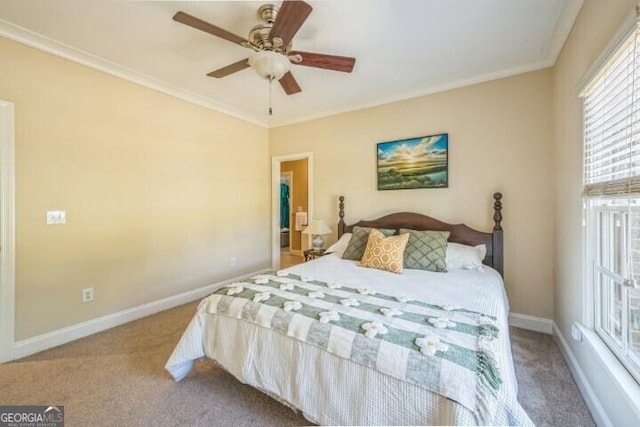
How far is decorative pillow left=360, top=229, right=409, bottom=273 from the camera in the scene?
243 cm

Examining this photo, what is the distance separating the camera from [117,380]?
1885 mm

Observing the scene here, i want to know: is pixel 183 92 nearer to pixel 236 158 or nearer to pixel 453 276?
pixel 236 158

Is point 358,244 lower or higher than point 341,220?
lower

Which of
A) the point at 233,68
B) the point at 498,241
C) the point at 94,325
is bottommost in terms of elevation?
the point at 94,325

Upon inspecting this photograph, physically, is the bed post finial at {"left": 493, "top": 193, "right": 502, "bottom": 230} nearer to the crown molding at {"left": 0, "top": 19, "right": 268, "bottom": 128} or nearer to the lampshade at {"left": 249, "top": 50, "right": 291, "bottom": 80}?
the lampshade at {"left": 249, "top": 50, "right": 291, "bottom": 80}

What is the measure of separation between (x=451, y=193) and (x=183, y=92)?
133 inches

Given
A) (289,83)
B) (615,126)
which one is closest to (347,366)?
(615,126)

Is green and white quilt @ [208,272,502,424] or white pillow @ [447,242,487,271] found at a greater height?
white pillow @ [447,242,487,271]

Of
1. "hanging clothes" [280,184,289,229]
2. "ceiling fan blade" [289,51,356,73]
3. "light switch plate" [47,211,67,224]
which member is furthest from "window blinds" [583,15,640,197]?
"hanging clothes" [280,184,289,229]

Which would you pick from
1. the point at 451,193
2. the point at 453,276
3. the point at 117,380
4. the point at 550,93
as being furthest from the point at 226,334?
the point at 550,93

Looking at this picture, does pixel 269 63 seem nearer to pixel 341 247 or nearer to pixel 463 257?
pixel 341 247

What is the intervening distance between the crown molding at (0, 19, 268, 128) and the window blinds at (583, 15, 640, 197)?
146 inches

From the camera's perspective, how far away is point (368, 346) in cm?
124

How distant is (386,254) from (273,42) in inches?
74.9
